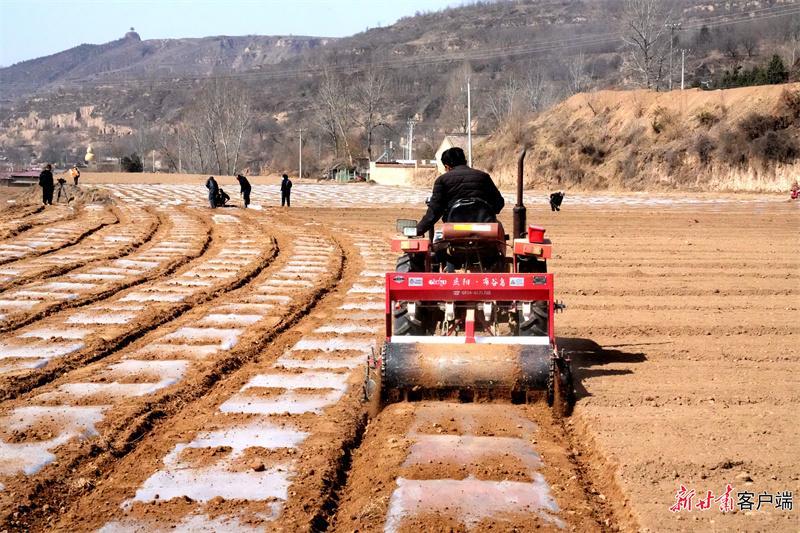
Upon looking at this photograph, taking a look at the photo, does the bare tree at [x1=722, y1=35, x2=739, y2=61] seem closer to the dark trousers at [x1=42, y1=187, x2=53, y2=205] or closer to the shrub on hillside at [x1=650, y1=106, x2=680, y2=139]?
the shrub on hillside at [x1=650, y1=106, x2=680, y2=139]

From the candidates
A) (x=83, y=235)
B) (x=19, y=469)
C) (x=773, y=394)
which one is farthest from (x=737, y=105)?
(x=19, y=469)

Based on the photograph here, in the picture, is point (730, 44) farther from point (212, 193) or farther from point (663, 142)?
point (212, 193)

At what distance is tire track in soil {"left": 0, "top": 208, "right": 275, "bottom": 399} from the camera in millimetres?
9578

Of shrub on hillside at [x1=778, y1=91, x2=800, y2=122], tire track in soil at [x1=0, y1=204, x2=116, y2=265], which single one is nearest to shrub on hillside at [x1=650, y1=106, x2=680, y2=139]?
shrub on hillside at [x1=778, y1=91, x2=800, y2=122]

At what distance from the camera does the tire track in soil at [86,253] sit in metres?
16.2

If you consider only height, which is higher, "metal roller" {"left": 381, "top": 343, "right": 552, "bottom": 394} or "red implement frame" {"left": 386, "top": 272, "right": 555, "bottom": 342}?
"red implement frame" {"left": 386, "top": 272, "right": 555, "bottom": 342}

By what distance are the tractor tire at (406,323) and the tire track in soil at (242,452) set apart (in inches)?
25.6

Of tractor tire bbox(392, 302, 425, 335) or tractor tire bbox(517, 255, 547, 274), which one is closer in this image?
tractor tire bbox(392, 302, 425, 335)

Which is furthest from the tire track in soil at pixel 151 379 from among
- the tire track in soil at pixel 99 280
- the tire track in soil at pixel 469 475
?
the tire track in soil at pixel 99 280

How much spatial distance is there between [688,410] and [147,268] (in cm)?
1202

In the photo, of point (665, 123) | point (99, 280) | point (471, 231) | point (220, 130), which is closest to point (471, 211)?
point (471, 231)

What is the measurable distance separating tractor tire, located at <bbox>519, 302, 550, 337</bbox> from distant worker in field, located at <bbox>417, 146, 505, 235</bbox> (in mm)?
886

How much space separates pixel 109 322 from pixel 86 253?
827 centimetres

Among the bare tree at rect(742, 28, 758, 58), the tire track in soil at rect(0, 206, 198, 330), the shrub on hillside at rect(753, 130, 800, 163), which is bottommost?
the tire track in soil at rect(0, 206, 198, 330)
